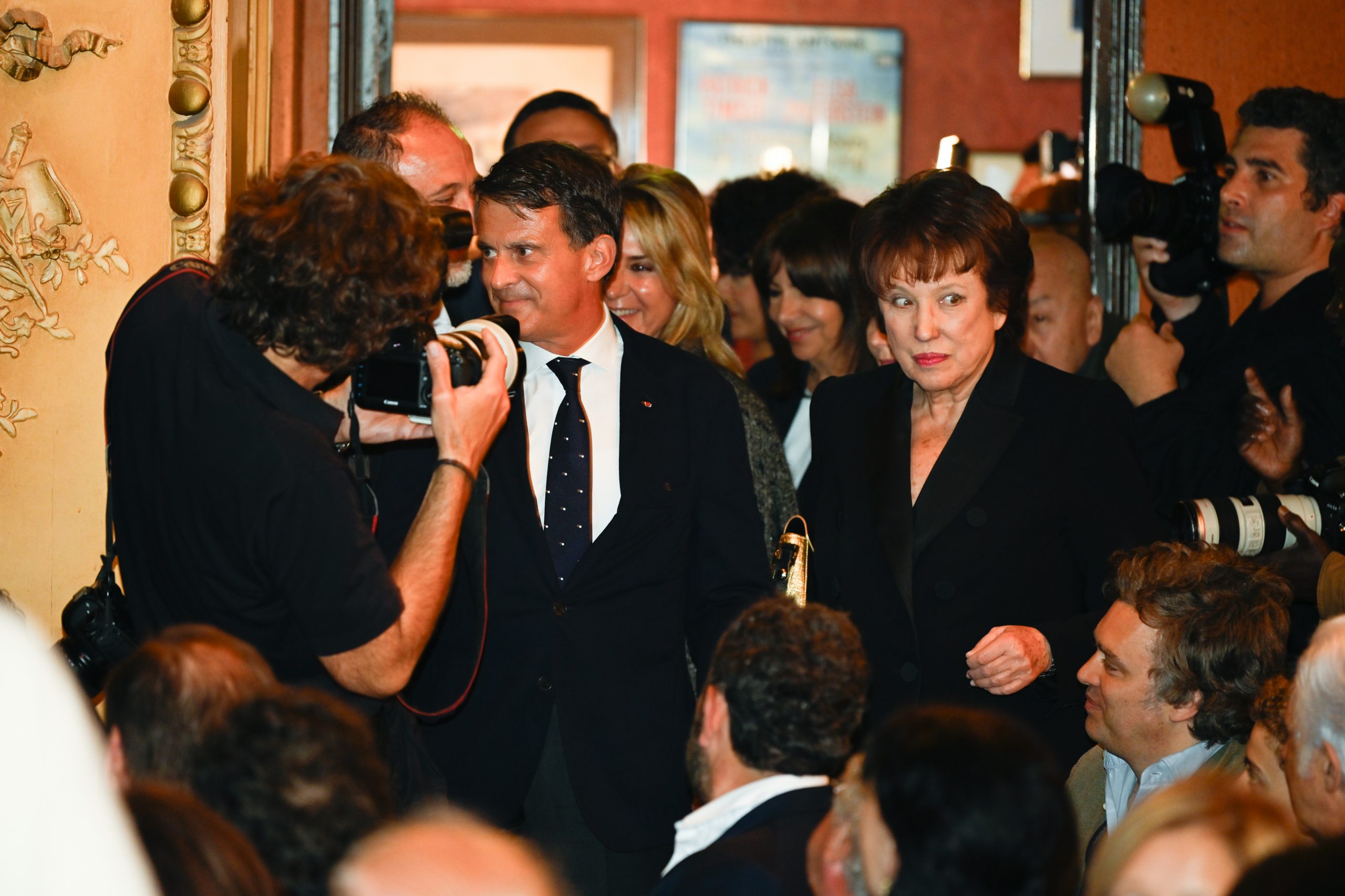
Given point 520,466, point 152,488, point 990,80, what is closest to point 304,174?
point 152,488

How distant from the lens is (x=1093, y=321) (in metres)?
3.69

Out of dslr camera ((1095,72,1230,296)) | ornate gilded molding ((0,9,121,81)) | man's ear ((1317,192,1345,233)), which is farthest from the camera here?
dslr camera ((1095,72,1230,296))

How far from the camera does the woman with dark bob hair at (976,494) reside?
7.78ft

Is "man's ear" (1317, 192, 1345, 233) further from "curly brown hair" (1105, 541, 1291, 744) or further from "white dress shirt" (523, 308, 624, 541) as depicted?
"white dress shirt" (523, 308, 624, 541)

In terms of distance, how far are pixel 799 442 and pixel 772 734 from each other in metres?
1.89

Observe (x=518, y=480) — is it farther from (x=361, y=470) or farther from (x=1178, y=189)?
(x=1178, y=189)

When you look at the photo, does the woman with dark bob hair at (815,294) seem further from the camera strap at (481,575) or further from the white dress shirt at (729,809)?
the white dress shirt at (729,809)

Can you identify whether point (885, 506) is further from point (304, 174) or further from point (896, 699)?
point (304, 174)

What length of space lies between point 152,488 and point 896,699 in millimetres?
1237

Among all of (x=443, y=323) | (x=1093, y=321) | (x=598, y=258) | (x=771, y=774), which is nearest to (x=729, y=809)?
(x=771, y=774)

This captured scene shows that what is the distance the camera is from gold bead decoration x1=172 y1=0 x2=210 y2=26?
275 centimetres

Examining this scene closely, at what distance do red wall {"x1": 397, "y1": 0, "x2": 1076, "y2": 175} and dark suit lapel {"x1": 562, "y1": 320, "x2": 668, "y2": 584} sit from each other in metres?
4.73

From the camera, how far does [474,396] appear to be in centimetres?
203

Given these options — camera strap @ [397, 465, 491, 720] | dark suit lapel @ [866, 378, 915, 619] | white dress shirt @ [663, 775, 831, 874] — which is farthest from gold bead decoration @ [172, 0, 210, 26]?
white dress shirt @ [663, 775, 831, 874]
